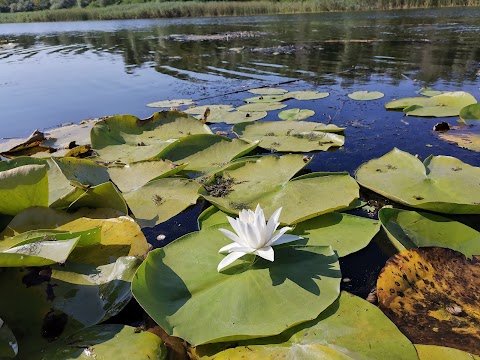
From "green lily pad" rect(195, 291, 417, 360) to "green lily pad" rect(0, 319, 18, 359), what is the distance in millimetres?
470

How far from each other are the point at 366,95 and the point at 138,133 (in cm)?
226

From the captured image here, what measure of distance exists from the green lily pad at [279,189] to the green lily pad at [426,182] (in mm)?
180

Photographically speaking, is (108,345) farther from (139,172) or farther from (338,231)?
(139,172)

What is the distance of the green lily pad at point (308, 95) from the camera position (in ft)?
11.8

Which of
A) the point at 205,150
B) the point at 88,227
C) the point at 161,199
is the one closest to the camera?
the point at 88,227

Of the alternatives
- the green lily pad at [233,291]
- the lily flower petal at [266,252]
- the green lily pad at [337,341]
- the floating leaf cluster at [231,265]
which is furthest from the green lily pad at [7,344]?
the lily flower petal at [266,252]

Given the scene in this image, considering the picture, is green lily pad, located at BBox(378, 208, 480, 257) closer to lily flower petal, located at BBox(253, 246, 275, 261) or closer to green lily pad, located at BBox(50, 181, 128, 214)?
lily flower petal, located at BBox(253, 246, 275, 261)

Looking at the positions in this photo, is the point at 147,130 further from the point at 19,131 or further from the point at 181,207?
the point at 19,131

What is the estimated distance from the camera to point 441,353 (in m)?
0.88

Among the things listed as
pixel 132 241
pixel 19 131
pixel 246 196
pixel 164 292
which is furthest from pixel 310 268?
pixel 19 131

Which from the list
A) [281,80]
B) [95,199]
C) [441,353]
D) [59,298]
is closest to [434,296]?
[441,353]

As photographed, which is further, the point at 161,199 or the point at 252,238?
the point at 161,199

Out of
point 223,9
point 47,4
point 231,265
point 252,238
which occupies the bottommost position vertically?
point 231,265

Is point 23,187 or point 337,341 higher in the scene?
point 23,187
